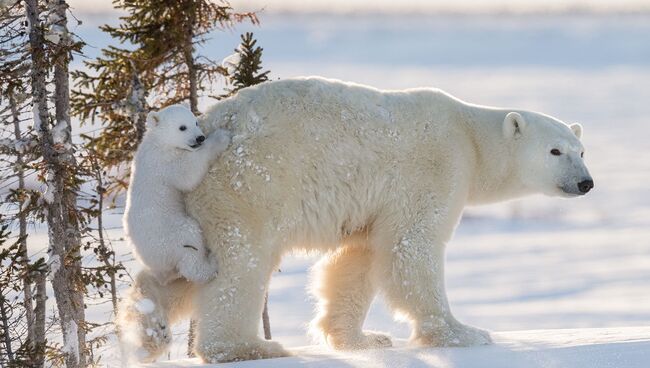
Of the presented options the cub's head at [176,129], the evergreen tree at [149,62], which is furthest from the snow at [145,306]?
the evergreen tree at [149,62]

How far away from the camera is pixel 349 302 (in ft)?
29.8

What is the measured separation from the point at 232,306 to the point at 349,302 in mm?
1541

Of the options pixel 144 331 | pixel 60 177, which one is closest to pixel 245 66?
pixel 60 177

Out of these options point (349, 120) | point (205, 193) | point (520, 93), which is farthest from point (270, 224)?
point (520, 93)

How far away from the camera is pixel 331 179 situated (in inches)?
321

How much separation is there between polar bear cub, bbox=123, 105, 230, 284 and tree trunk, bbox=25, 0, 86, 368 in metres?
2.08

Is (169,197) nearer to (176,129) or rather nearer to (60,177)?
(176,129)

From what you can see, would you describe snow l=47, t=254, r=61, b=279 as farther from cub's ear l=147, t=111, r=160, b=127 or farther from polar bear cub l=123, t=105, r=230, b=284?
cub's ear l=147, t=111, r=160, b=127

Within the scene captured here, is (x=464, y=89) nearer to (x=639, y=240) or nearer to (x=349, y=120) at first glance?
(x=639, y=240)

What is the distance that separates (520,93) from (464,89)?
3428mm

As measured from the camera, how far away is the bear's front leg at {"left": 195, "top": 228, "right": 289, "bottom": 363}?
7797mm

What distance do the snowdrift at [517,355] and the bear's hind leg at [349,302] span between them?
81cm

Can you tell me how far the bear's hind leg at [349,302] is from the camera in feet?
29.6

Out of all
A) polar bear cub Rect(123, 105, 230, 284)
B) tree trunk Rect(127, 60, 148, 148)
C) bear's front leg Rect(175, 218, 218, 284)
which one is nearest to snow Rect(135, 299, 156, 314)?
polar bear cub Rect(123, 105, 230, 284)
